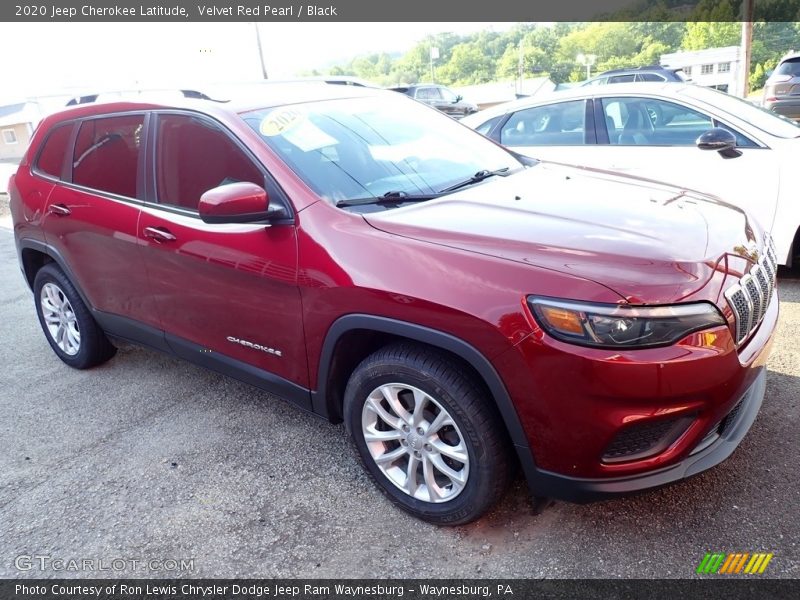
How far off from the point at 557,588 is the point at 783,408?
169 cm

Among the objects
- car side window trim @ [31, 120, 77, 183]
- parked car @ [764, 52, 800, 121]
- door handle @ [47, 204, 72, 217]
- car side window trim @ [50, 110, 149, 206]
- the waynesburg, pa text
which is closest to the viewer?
the waynesburg, pa text

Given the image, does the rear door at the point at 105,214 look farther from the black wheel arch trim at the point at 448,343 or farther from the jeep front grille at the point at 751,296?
the jeep front grille at the point at 751,296

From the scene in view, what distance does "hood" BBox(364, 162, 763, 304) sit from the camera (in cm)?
208

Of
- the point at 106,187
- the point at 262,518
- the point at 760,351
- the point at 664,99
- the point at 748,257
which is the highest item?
the point at 664,99

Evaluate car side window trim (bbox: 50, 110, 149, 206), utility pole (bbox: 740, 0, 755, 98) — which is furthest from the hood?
utility pole (bbox: 740, 0, 755, 98)

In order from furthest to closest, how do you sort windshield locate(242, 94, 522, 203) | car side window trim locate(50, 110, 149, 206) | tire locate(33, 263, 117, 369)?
tire locate(33, 263, 117, 369), car side window trim locate(50, 110, 149, 206), windshield locate(242, 94, 522, 203)

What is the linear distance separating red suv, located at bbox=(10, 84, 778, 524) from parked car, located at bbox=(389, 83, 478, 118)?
72.2 ft

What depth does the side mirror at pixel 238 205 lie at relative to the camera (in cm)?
257

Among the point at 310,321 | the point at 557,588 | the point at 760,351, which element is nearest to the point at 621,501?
the point at 557,588

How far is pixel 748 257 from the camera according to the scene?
2.45m

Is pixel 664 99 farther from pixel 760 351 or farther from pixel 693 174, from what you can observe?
pixel 760 351

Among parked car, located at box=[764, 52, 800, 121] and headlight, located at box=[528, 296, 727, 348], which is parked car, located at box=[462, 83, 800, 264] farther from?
parked car, located at box=[764, 52, 800, 121]

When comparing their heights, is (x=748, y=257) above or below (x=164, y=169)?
below

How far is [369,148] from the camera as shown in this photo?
9.99 feet
